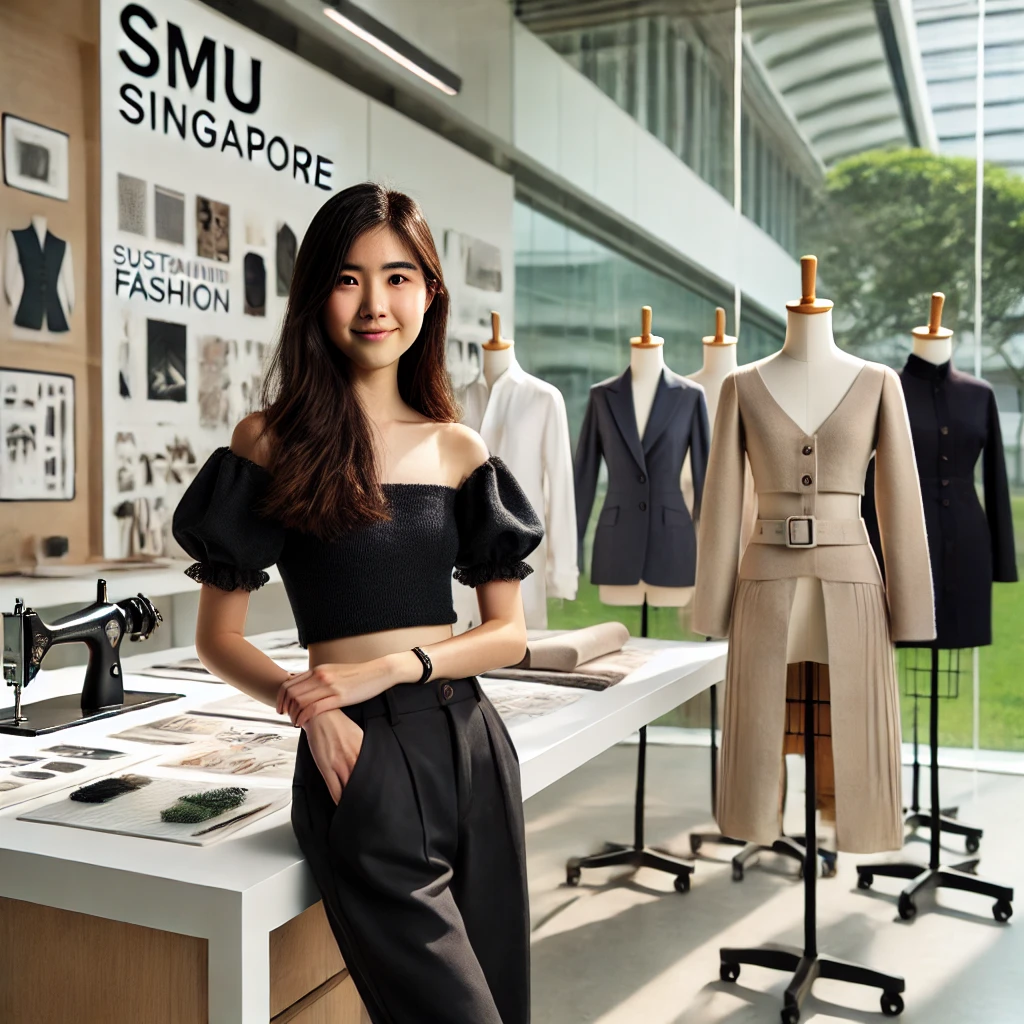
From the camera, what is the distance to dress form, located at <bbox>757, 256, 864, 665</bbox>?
2.83 metres

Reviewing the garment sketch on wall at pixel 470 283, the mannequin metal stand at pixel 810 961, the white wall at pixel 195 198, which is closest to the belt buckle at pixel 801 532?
the mannequin metal stand at pixel 810 961

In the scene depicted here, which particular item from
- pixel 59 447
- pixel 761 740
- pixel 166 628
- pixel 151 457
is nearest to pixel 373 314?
pixel 761 740

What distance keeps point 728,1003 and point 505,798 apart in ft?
6.02

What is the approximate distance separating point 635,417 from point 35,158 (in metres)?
2.25

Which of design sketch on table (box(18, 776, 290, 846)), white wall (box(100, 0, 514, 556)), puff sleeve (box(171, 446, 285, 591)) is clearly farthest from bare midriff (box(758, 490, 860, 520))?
white wall (box(100, 0, 514, 556))

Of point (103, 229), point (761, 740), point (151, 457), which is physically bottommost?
point (761, 740)

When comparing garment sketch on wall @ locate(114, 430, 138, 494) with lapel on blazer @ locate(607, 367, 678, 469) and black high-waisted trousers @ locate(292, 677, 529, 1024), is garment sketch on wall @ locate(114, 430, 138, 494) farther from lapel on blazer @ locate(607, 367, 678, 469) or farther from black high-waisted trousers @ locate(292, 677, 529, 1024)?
black high-waisted trousers @ locate(292, 677, 529, 1024)

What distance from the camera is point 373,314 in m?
1.55

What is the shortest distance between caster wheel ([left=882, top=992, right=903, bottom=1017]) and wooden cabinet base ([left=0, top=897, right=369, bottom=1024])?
1913 millimetres

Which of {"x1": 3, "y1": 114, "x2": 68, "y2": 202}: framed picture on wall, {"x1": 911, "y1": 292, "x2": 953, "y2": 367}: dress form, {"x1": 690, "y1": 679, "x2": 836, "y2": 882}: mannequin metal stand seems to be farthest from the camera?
{"x1": 690, "y1": 679, "x2": 836, "y2": 882}: mannequin metal stand

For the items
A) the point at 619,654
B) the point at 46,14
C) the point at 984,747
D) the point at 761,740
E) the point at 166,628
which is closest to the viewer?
the point at 761,740

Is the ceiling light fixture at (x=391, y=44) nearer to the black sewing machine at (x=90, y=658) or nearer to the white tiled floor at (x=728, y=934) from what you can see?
the black sewing machine at (x=90, y=658)

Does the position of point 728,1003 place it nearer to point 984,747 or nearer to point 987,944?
point 987,944

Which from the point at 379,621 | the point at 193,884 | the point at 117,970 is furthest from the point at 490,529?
the point at 117,970
